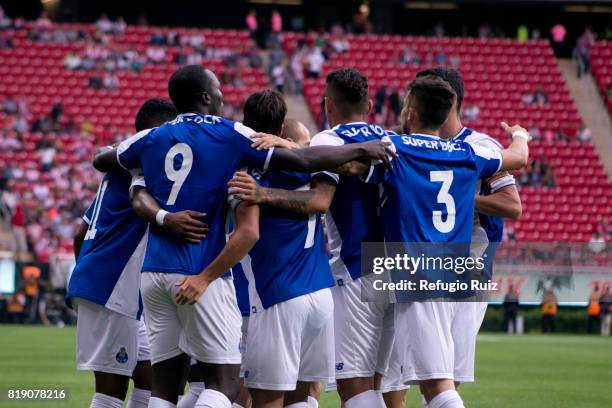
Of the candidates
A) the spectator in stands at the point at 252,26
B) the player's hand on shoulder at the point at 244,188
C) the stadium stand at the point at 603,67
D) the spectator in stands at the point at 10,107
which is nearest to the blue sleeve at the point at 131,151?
the player's hand on shoulder at the point at 244,188

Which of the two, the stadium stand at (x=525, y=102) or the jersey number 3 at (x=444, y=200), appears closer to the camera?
the jersey number 3 at (x=444, y=200)

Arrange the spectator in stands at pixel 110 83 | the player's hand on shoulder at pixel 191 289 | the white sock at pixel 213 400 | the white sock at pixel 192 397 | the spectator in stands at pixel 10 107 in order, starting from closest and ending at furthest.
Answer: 1. the white sock at pixel 213 400
2. the player's hand on shoulder at pixel 191 289
3. the white sock at pixel 192 397
4. the spectator in stands at pixel 10 107
5. the spectator in stands at pixel 110 83

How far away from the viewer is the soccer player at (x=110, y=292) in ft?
23.4

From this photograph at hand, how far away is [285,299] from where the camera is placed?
21.1 ft

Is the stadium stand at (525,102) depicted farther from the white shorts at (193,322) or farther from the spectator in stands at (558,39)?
the white shorts at (193,322)

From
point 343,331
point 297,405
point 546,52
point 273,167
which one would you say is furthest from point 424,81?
point 546,52

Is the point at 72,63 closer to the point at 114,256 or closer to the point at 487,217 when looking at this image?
the point at 114,256

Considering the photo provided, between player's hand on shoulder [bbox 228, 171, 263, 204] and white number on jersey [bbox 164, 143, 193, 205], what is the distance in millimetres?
269

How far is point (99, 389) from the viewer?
23.6ft

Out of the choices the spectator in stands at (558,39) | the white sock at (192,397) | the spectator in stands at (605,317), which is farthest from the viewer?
the spectator in stands at (558,39)

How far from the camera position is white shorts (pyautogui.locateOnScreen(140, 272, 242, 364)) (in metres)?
6.20

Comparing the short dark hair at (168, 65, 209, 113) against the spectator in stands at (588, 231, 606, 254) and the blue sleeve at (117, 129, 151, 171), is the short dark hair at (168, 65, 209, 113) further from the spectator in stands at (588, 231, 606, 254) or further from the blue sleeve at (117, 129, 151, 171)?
the spectator in stands at (588, 231, 606, 254)

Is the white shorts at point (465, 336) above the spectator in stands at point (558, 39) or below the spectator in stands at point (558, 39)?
below

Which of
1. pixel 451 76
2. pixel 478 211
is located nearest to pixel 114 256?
pixel 478 211
